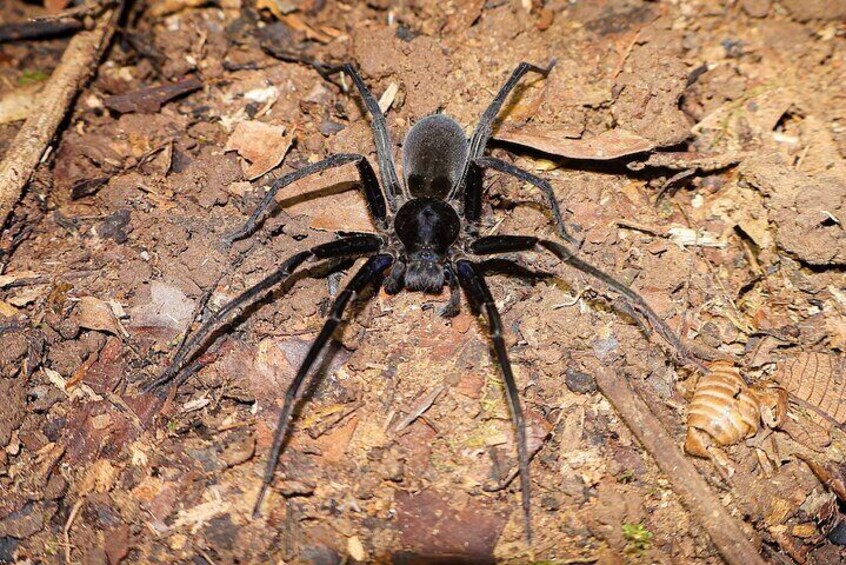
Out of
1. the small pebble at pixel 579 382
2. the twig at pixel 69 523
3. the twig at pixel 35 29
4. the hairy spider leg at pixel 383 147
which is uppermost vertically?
the twig at pixel 35 29

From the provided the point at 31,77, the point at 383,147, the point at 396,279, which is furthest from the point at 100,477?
the point at 31,77

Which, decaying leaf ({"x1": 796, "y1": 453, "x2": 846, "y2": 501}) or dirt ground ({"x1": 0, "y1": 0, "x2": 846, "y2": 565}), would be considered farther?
decaying leaf ({"x1": 796, "y1": 453, "x2": 846, "y2": 501})

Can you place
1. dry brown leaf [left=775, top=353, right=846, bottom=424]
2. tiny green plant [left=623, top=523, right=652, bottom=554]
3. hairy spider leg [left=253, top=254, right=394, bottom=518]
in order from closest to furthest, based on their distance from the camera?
1. hairy spider leg [left=253, top=254, right=394, bottom=518]
2. tiny green plant [left=623, top=523, right=652, bottom=554]
3. dry brown leaf [left=775, top=353, right=846, bottom=424]

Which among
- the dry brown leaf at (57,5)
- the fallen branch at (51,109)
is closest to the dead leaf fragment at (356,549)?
the fallen branch at (51,109)

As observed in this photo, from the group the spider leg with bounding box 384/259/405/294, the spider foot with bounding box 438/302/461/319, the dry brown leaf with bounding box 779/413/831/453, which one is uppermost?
the spider leg with bounding box 384/259/405/294

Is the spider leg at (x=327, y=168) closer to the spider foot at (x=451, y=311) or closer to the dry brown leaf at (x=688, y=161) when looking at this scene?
the spider foot at (x=451, y=311)

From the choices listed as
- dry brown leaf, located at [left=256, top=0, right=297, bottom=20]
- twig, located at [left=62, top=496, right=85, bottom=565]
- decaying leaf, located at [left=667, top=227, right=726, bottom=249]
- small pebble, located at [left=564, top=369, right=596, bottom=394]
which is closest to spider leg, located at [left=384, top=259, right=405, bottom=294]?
small pebble, located at [left=564, top=369, right=596, bottom=394]

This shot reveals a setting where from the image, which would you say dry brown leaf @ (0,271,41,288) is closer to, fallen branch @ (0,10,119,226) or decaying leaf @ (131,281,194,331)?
fallen branch @ (0,10,119,226)
